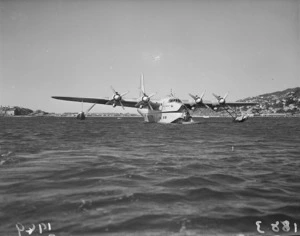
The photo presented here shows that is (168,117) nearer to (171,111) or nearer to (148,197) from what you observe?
(171,111)

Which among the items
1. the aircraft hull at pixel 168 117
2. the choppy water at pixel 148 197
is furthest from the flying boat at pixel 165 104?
the choppy water at pixel 148 197

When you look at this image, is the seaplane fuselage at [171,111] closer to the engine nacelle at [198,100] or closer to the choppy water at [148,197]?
the engine nacelle at [198,100]

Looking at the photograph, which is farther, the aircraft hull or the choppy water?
the aircraft hull

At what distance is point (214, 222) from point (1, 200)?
4845mm

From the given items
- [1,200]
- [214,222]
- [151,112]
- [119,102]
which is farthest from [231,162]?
[151,112]

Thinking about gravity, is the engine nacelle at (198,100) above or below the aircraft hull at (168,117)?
above

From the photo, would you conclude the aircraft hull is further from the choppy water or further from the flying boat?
the choppy water

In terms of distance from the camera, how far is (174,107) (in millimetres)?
44594

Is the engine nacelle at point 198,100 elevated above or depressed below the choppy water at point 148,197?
above

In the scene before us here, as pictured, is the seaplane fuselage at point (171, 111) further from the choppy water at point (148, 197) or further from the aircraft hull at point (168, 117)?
the choppy water at point (148, 197)

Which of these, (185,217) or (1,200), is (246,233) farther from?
(1,200)

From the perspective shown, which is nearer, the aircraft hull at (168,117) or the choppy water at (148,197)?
the choppy water at (148,197)

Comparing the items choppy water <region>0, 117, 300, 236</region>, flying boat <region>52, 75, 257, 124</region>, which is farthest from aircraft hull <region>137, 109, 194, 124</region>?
choppy water <region>0, 117, 300, 236</region>

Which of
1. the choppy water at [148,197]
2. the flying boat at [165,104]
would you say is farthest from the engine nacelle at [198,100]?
the choppy water at [148,197]
